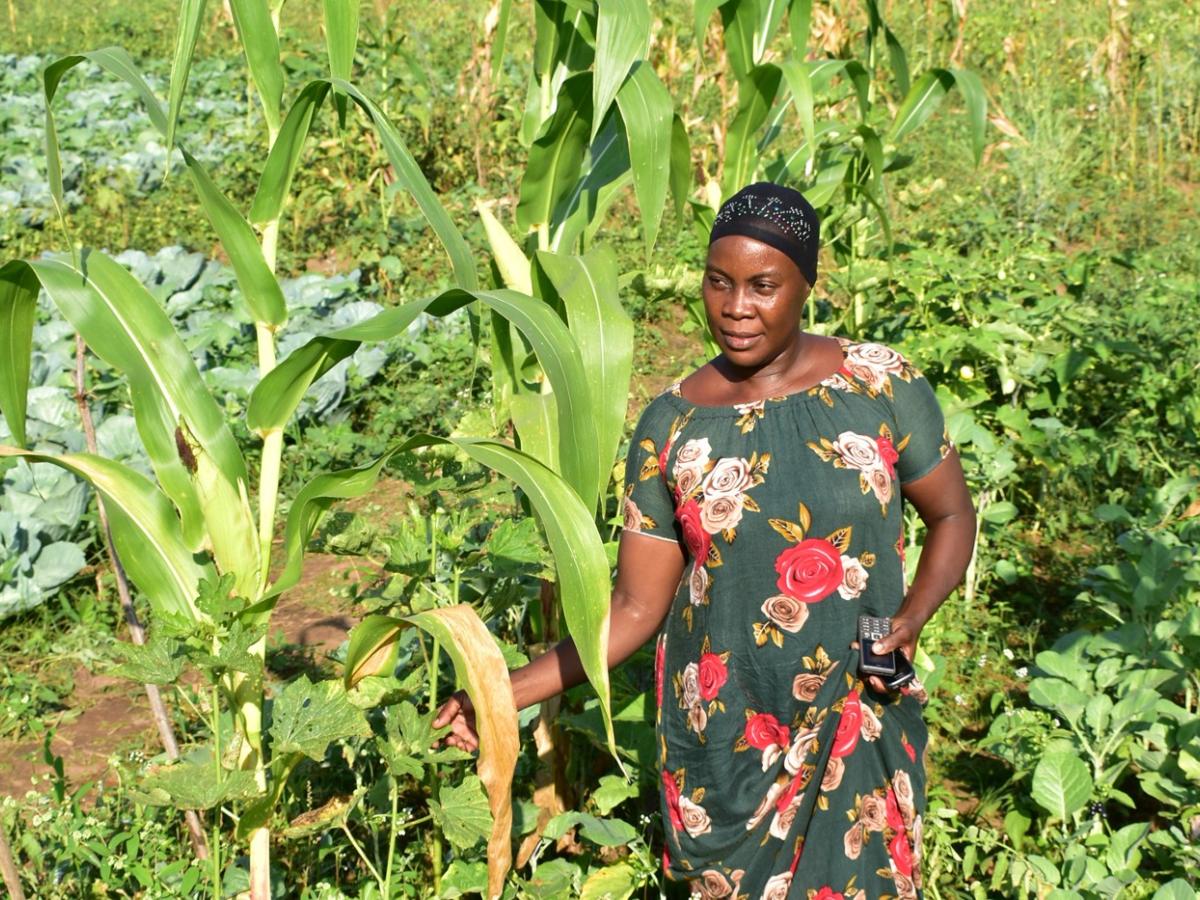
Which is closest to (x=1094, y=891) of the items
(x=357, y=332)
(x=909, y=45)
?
(x=357, y=332)

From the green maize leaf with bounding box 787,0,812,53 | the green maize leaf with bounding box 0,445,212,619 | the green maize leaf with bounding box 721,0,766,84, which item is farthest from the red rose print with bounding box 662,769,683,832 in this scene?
the green maize leaf with bounding box 787,0,812,53

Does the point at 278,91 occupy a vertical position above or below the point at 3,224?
above

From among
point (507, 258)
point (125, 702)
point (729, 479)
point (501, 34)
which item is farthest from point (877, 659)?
point (125, 702)

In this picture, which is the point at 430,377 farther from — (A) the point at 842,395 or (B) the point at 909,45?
(B) the point at 909,45

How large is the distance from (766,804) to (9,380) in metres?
1.36

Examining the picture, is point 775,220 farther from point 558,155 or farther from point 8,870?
point 8,870

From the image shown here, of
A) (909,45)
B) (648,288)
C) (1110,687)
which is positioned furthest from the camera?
(909,45)

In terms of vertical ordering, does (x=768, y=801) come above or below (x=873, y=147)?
below

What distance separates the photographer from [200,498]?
1.89m

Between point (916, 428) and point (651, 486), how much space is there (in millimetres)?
444

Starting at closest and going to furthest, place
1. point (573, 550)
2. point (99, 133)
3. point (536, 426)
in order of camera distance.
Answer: point (573, 550), point (536, 426), point (99, 133)

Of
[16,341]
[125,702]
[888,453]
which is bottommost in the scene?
[125,702]

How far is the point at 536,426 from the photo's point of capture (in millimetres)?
2289

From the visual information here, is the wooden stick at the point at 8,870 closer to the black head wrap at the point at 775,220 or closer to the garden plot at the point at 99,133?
the black head wrap at the point at 775,220
